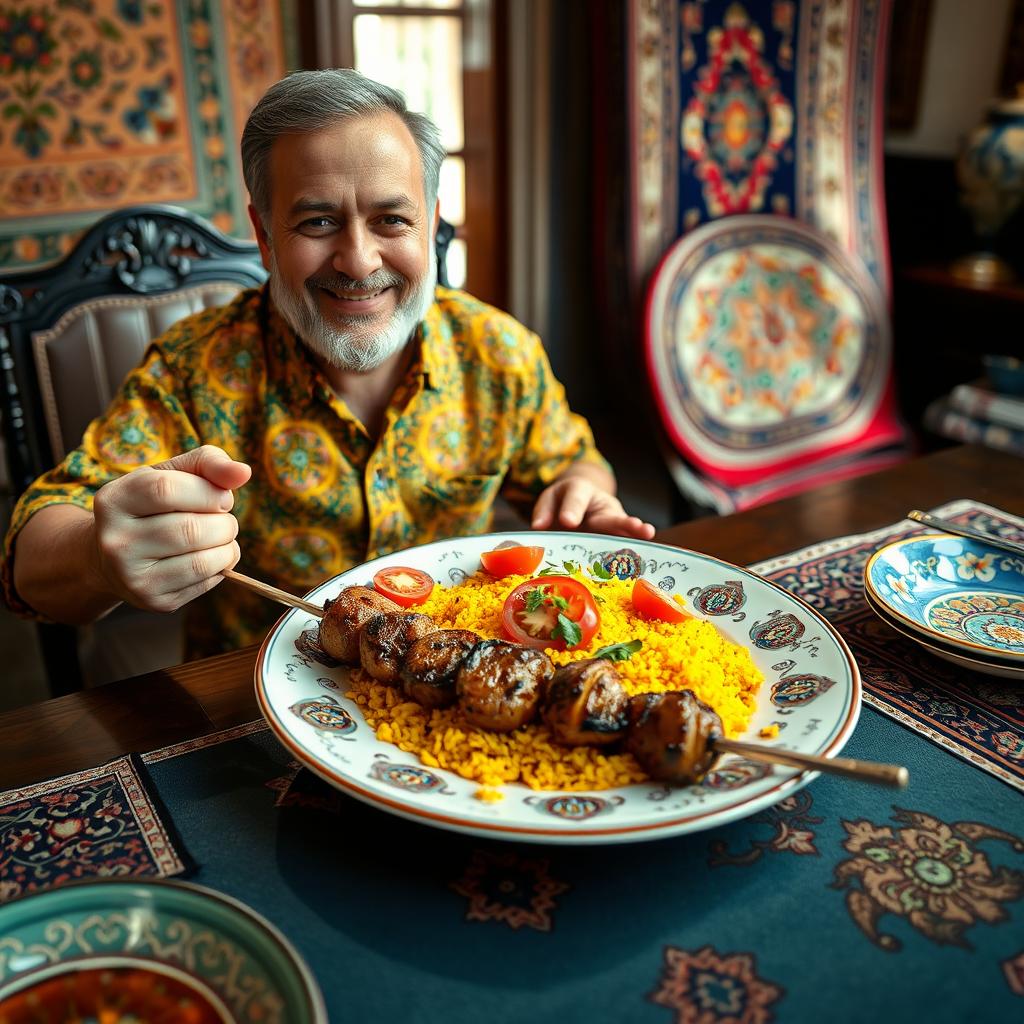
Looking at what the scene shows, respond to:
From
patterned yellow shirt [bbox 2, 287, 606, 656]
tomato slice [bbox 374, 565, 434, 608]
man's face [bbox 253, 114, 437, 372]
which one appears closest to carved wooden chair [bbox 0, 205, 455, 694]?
patterned yellow shirt [bbox 2, 287, 606, 656]

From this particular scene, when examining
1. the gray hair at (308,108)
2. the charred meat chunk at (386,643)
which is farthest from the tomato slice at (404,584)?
the gray hair at (308,108)

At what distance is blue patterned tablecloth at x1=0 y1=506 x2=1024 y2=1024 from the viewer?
0.69 m

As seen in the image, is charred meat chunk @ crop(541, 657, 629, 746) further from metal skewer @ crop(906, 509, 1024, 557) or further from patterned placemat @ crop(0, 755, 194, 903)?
metal skewer @ crop(906, 509, 1024, 557)

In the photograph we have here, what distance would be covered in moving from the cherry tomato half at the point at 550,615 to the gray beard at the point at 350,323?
1.99 feet

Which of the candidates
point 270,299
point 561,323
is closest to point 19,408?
point 270,299

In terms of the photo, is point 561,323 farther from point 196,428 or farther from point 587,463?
point 196,428

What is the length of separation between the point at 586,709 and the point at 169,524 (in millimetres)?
502

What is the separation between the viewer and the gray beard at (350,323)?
1.47 meters

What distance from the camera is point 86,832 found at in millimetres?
864

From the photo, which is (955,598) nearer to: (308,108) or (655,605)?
(655,605)

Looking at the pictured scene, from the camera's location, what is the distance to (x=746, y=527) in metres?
1.51

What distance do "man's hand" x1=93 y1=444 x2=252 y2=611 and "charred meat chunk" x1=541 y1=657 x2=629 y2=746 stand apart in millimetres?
400

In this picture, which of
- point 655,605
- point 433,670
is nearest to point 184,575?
point 433,670

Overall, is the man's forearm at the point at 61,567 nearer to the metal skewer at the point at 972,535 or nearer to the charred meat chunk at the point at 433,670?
the charred meat chunk at the point at 433,670
